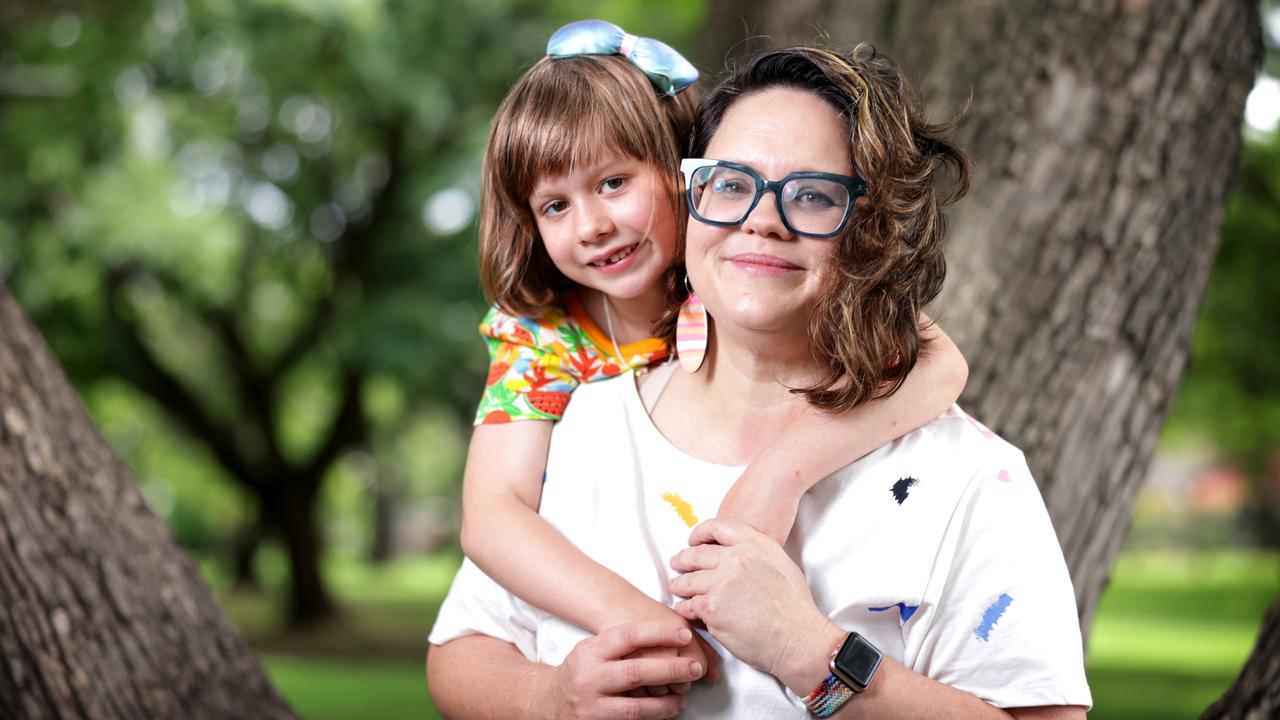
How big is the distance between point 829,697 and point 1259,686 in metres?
0.95

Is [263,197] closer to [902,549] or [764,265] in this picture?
[764,265]

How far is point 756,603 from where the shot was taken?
182 cm

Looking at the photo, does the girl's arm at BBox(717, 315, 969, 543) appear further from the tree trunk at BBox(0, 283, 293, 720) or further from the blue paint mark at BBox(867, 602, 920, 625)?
the tree trunk at BBox(0, 283, 293, 720)

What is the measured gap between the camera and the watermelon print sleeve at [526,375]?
7.55 feet

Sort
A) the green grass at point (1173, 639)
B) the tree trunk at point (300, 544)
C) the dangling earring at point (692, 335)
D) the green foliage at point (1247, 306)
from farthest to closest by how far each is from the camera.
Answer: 1. the tree trunk at point (300, 544)
2. the green grass at point (1173, 639)
3. the green foliage at point (1247, 306)
4. the dangling earring at point (692, 335)

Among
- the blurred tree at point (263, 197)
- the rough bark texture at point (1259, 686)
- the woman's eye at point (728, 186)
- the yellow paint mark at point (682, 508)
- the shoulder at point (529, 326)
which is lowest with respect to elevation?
the rough bark texture at point (1259, 686)

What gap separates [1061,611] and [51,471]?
210 cm

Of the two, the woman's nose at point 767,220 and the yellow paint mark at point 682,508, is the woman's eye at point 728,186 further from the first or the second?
the yellow paint mark at point 682,508

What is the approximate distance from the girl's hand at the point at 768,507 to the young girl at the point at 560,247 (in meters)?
0.33

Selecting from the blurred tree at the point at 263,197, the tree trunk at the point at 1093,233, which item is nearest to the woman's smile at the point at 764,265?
the tree trunk at the point at 1093,233

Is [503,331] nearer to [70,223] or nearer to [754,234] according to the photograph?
[754,234]

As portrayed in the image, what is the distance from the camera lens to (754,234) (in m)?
1.88

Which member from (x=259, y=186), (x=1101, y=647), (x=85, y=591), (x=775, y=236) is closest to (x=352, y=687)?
(x=259, y=186)

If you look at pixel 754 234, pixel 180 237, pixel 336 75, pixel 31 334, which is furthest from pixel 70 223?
pixel 754 234
